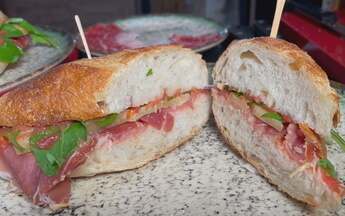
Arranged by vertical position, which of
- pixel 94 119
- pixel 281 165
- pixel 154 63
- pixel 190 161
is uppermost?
pixel 154 63

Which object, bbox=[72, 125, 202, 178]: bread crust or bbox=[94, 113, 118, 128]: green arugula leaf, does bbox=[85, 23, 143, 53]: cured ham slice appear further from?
bbox=[94, 113, 118, 128]: green arugula leaf

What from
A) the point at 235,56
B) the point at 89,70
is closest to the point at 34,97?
the point at 89,70

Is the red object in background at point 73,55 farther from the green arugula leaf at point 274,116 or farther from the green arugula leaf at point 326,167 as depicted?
the green arugula leaf at point 326,167

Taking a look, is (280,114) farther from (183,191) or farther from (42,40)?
(42,40)

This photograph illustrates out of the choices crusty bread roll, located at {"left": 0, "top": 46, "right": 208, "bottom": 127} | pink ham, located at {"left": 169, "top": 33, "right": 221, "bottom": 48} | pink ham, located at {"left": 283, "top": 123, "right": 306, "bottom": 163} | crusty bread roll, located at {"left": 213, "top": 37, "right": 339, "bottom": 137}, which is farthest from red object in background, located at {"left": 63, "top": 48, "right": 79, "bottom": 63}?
pink ham, located at {"left": 283, "top": 123, "right": 306, "bottom": 163}

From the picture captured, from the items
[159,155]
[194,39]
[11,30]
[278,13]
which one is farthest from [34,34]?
[278,13]

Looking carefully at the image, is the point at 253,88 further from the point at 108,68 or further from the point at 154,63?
the point at 108,68
